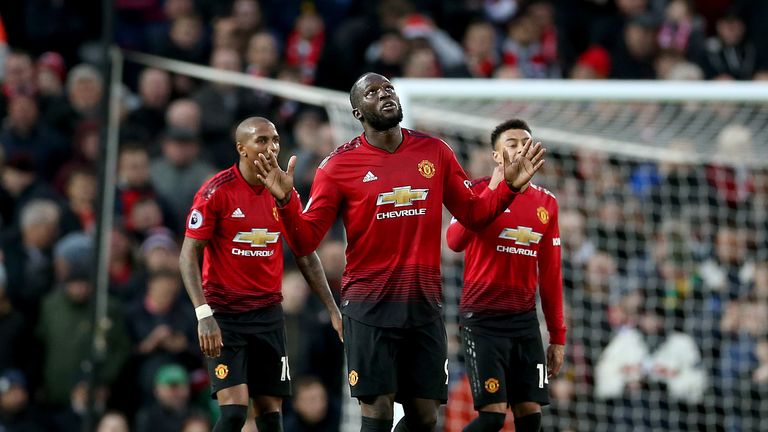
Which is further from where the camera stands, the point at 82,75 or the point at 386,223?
the point at 82,75

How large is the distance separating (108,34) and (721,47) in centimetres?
767

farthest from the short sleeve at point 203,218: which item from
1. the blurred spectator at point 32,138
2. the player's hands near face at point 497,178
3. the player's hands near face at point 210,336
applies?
the blurred spectator at point 32,138

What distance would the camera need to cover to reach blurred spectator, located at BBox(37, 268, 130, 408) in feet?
41.5

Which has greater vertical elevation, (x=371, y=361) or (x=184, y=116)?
(x=184, y=116)

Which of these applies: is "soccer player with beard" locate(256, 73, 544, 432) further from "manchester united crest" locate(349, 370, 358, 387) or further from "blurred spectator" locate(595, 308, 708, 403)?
"blurred spectator" locate(595, 308, 708, 403)

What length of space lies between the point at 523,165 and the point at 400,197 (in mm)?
679

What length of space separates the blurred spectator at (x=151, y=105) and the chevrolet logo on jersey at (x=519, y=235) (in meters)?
6.57

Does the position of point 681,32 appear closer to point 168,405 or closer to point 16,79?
point 16,79

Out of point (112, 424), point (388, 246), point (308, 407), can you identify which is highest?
point (388, 246)

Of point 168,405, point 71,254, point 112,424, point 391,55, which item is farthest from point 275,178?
point 391,55

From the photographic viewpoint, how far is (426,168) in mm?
7945

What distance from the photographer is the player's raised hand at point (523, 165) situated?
25.3 feet

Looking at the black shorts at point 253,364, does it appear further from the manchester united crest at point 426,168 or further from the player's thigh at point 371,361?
the manchester united crest at point 426,168

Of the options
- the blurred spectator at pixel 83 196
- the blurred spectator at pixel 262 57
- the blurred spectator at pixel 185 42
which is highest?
the blurred spectator at pixel 185 42
